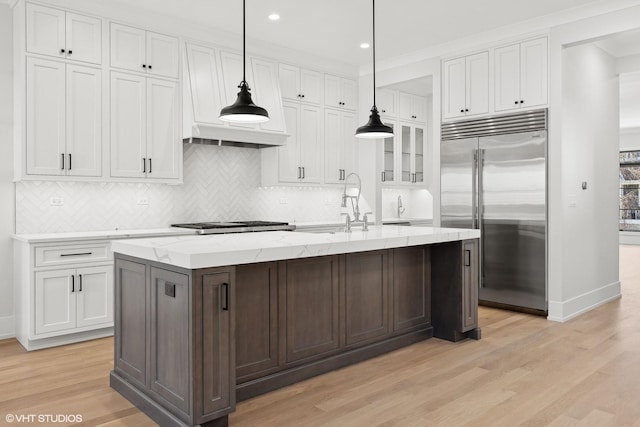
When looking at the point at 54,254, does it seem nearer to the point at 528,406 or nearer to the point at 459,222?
the point at 528,406

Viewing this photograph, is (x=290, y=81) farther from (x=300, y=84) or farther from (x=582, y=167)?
(x=582, y=167)

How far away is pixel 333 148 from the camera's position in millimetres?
6656

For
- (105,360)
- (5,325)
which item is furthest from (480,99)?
(5,325)

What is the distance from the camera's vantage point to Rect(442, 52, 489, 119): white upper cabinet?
18.0 feet

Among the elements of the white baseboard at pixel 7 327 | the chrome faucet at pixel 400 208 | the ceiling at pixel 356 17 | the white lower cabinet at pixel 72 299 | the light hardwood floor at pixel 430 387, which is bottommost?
the light hardwood floor at pixel 430 387

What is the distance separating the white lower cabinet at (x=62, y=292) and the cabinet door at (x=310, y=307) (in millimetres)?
2069

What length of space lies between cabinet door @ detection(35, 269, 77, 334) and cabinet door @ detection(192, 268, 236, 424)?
2268 mm

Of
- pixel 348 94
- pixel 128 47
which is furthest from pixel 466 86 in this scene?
pixel 128 47

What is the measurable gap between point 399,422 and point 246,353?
0.97 meters

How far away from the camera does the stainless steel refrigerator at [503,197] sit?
5094 mm

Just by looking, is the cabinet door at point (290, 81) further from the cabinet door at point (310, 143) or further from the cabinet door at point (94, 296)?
the cabinet door at point (94, 296)

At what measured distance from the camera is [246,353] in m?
2.96

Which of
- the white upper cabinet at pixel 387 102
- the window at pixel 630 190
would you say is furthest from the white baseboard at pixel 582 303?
the window at pixel 630 190
